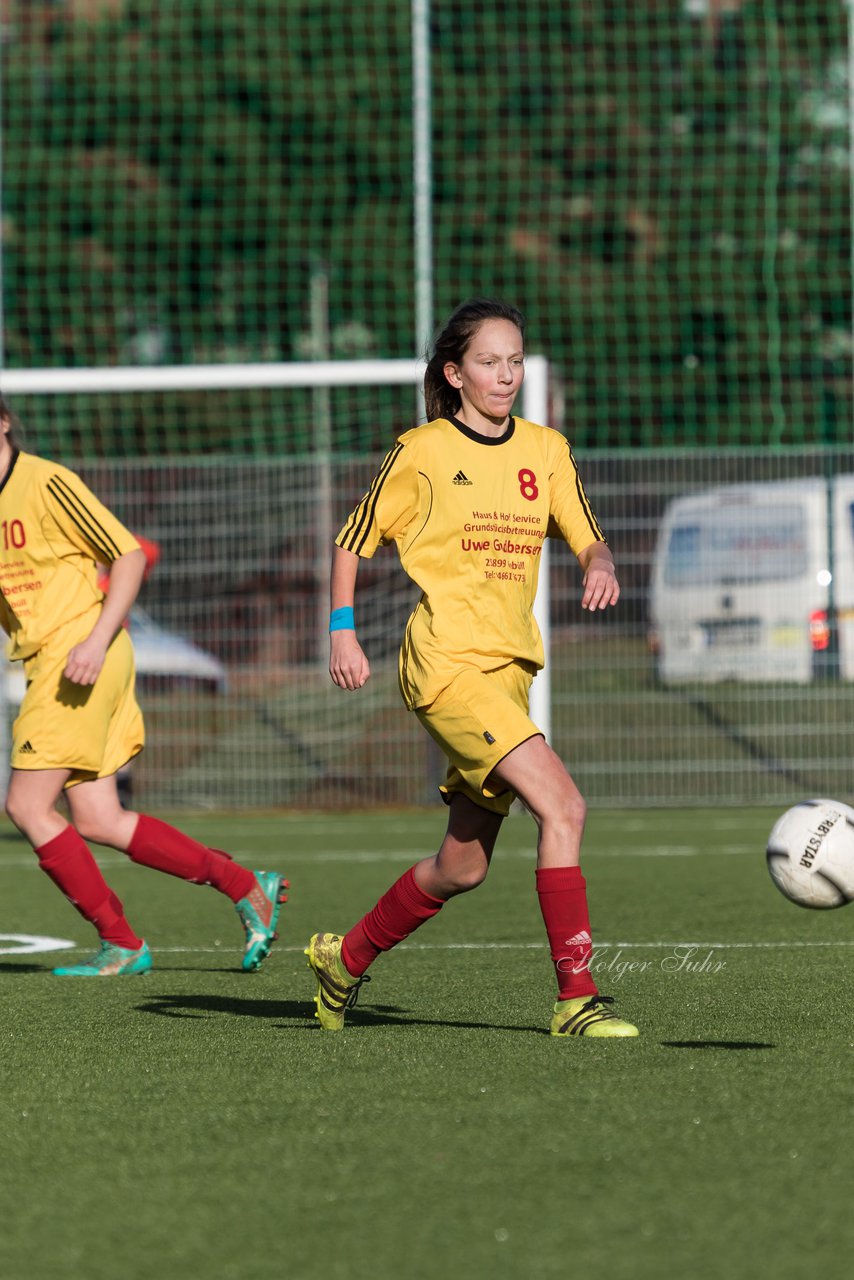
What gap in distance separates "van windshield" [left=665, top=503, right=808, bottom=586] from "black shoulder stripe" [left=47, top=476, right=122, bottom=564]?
7643mm

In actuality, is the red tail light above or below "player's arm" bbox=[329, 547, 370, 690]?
below

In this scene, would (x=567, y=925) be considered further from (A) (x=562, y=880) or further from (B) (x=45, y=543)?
(B) (x=45, y=543)

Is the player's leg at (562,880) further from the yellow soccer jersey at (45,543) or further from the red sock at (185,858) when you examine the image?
the yellow soccer jersey at (45,543)

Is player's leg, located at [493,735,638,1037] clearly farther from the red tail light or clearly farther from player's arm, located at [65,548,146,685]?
the red tail light

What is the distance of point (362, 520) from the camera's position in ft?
16.2

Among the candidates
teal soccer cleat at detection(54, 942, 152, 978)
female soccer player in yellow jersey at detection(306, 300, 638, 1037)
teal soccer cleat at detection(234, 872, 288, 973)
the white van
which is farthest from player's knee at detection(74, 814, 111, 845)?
the white van

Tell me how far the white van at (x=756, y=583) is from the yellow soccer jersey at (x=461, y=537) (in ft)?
27.2

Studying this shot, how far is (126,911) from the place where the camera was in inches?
323

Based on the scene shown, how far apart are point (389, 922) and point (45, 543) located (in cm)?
183

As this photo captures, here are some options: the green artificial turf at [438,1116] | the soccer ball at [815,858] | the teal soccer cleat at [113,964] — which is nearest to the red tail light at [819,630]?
the green artificial turf at [438,1116]

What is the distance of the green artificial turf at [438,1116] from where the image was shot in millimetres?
2975

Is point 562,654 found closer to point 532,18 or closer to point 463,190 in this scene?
point 463,190

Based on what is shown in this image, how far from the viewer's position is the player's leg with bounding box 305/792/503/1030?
495 centimetres

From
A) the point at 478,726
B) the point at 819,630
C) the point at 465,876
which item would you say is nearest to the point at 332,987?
the point at 465,876
